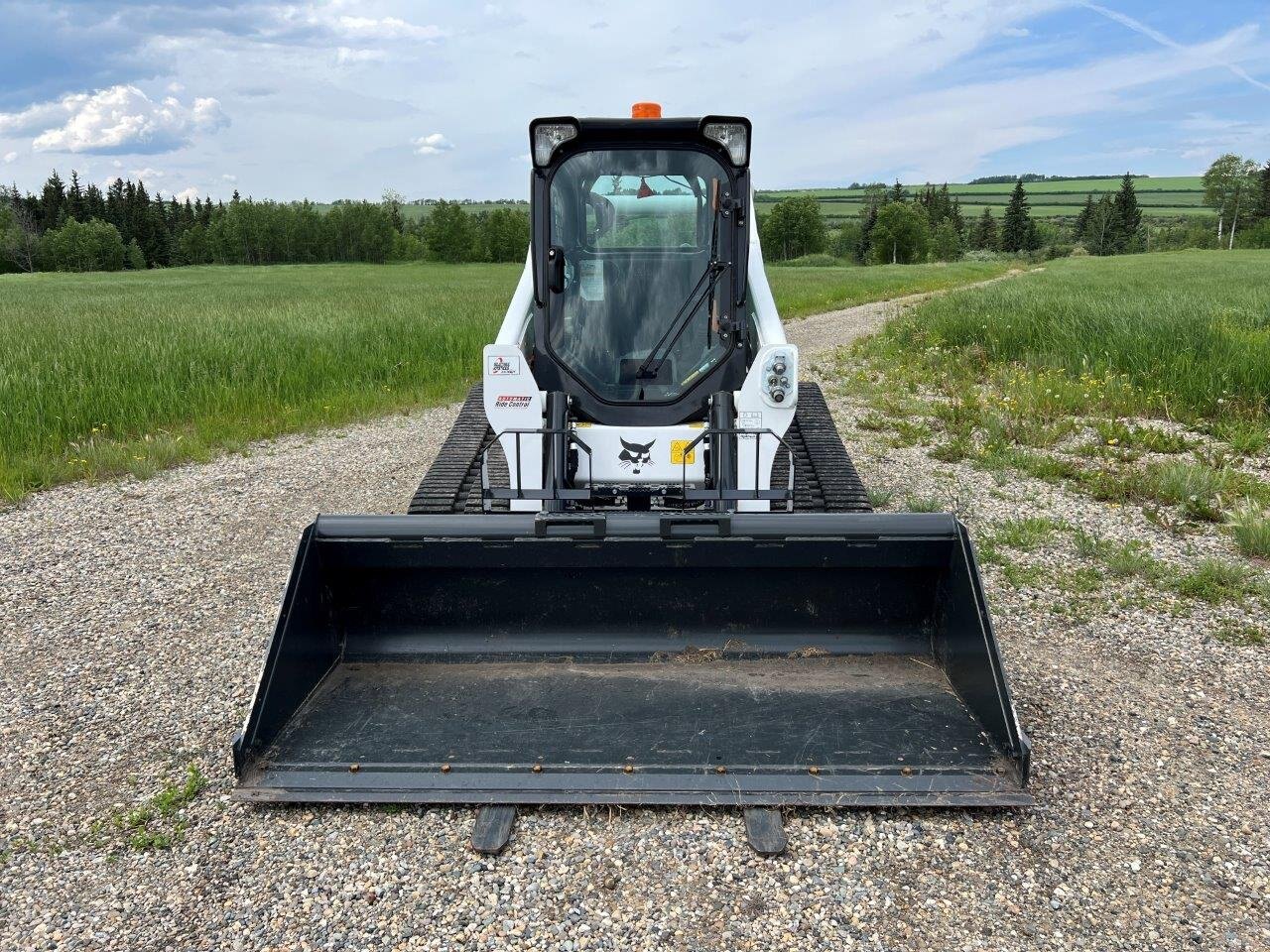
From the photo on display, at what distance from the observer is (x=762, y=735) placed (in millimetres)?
3172

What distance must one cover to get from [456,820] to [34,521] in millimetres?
5075

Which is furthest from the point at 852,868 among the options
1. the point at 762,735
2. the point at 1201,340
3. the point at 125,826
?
the point at 1201,340

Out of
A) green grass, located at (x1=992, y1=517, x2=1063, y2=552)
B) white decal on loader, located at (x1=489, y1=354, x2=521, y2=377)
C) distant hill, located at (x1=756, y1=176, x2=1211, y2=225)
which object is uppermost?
distant hill, located at (x1=756, y1=176, x2=1211, y2=225)

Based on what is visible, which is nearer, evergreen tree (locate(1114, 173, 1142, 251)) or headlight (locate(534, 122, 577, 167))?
headlight (locate(534, 122, 577, 167))

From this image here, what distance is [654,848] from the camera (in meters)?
2.81

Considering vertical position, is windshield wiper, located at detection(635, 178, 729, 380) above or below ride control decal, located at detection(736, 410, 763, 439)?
above

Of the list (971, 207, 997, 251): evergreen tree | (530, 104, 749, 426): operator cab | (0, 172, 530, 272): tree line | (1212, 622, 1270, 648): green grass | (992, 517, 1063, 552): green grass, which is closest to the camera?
(1212, 622, 1270, 648): green grass

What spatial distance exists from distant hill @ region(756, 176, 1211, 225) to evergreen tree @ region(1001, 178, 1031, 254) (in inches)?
625

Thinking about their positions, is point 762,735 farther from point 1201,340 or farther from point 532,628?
point 1201,340

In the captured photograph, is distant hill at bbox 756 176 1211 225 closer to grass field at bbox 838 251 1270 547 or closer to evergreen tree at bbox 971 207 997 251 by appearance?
evergreen tree at bbox 971 207 997 251

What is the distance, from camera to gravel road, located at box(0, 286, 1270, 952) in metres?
2.50

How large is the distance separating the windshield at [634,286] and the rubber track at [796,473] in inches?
33.3

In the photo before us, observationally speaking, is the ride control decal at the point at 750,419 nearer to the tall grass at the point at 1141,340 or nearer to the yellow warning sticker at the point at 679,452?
the yellow warning sticker at the point at 679,452

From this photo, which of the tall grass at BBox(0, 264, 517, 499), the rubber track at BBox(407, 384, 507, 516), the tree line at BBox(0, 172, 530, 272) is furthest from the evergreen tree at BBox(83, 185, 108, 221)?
the rubber track at BBox(407, 384, 507, 516)
